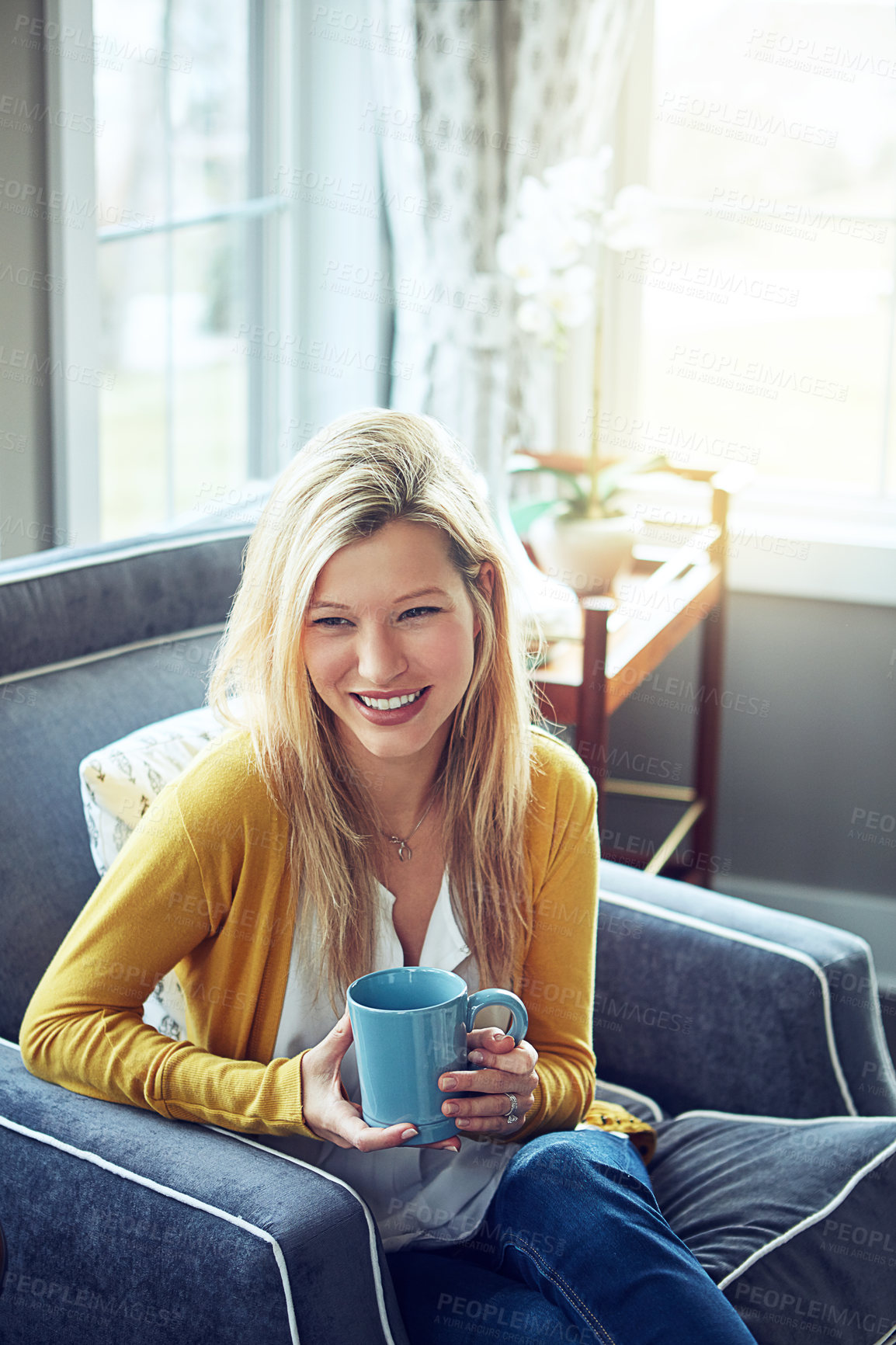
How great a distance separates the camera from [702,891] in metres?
1.53

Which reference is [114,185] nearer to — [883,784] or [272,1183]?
[272,1183]

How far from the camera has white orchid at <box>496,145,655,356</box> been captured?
1951mm

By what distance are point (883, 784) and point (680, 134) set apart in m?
1.31

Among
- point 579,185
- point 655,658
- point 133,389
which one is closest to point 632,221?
point 579,185

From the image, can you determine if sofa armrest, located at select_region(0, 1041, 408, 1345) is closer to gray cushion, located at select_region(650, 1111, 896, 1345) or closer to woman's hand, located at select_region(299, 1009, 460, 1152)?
woman's hand, located at select_region(299, 1009, 460, 1152)

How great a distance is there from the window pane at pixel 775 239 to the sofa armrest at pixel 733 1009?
4.08 ft

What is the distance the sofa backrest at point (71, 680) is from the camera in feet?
4.11

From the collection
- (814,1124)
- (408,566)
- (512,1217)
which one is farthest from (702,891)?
(408,566)

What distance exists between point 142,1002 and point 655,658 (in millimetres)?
1023

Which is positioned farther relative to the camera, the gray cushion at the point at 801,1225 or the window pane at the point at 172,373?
the window pane at the point at 172,373

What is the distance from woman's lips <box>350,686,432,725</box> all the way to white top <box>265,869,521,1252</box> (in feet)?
0.55

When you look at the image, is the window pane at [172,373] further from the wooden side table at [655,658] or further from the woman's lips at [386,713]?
the woman's lips at [386,713]

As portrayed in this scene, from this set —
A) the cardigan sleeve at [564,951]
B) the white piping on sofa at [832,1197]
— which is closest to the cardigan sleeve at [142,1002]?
the cardigan sleeve at [564,951]

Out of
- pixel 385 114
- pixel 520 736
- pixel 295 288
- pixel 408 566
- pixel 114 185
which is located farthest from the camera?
pixel 295 288
